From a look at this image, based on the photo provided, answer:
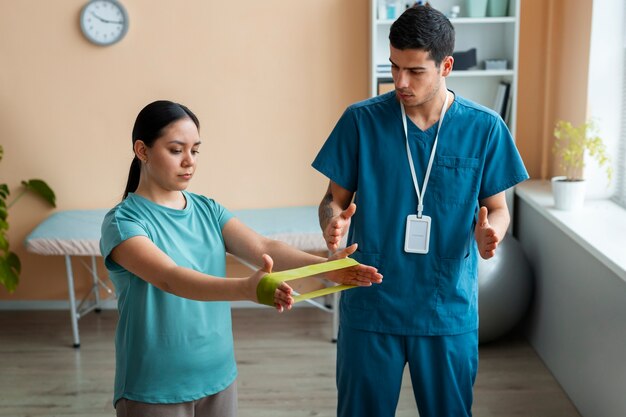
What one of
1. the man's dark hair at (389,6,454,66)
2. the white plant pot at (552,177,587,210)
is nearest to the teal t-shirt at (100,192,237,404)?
the man's dark hair at (389,6,454,66)

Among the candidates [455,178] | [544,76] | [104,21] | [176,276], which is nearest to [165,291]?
[176,276]

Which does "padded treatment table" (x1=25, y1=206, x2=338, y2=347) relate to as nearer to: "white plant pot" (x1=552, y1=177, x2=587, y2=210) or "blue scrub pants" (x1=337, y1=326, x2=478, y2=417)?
"white plant pot" (x1=552, y1=177, x2=587, y2=210)

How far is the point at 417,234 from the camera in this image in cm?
220

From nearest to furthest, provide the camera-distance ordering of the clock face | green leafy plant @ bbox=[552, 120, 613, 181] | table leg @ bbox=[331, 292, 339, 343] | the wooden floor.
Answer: the wooden floor → green leafy plant @ bbox=[552, 120, 613, 181] → table leg @ bbox=[331, 292, 339, 343] → the clock face

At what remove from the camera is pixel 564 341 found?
3.43 m

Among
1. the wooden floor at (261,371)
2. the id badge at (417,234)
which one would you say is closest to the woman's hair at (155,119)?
the id badge at (417,234)

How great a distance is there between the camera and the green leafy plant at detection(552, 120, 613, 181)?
356 cm

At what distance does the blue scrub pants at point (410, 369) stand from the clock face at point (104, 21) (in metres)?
2.56

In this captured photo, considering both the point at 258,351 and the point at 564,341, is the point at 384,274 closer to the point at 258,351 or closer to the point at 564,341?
A: the point at 564,341

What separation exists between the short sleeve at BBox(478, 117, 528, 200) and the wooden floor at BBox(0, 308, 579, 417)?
4.33 feet

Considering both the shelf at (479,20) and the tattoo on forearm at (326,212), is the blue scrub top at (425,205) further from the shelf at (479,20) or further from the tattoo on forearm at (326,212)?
the shelf at (479,20)

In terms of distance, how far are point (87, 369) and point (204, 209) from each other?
7.09 feet

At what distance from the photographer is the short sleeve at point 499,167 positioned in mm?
2234

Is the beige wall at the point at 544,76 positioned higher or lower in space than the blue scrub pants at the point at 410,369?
higher
